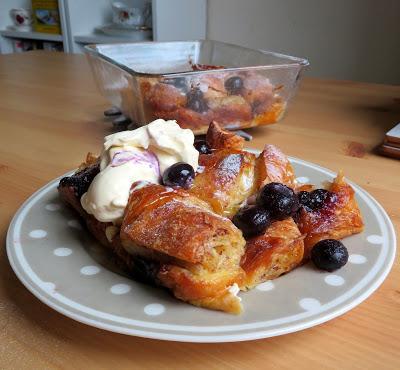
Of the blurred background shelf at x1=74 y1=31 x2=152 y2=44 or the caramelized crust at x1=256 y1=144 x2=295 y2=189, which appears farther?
the blurred background shelf at x1=74 y1=31 x2=152 y2=44

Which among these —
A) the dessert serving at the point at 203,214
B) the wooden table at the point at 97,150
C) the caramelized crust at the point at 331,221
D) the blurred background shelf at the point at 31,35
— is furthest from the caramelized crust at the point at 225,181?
the blurred background shelf at the point at 31,35

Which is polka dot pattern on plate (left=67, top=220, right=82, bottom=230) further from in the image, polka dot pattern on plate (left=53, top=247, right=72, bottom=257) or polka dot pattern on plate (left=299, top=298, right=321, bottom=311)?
polka dot pattern on plate (left=299, top=298, right=321, bottom=311)

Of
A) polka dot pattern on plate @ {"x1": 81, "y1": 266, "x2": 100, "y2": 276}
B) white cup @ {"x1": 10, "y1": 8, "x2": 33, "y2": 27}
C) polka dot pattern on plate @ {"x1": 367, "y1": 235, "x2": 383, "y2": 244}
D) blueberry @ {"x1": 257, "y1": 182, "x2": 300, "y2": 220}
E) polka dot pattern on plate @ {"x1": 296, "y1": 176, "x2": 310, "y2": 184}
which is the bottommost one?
white cup @ {"x1": 10, "y1": 8, "x2": 33, "y2": 27}

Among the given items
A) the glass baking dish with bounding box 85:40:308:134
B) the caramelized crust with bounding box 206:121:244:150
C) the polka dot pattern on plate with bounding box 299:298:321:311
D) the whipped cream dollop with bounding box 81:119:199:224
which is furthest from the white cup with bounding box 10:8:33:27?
the polka dot pattern on plate with bounding box 299:298:321:311

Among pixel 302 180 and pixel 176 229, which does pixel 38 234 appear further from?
pixel 302 180

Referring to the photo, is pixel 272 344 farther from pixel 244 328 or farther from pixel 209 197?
pixel 209 197

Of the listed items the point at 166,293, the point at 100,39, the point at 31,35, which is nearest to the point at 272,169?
the point at 166,293
